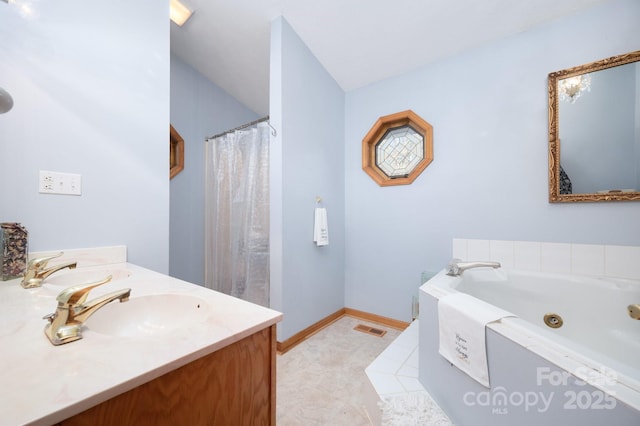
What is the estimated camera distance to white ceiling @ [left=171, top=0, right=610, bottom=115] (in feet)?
5.47

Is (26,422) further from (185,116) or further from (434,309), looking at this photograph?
(185,116)

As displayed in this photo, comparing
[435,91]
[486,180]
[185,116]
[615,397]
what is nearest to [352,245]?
[486,180]

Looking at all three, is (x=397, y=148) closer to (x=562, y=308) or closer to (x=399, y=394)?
(x=562, y=308)

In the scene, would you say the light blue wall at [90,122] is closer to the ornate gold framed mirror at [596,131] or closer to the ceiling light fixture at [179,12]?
the ceiling light fixture at [179,12]

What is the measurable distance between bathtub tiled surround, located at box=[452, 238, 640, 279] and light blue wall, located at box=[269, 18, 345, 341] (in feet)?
3.77

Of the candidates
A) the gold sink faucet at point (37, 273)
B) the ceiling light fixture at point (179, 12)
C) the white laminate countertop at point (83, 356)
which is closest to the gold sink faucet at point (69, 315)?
the white laminate countertop at point (83, 356)

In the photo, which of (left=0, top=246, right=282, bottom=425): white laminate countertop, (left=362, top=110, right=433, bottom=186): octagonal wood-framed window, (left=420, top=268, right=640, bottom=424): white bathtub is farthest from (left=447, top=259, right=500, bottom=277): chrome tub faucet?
(left=0, top=246, right=282, bottom=425): white laminate countertop

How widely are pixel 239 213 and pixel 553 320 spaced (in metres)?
2.36

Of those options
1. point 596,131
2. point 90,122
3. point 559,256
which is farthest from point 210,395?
point 596,131

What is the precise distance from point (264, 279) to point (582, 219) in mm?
2246

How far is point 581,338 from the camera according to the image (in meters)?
1.34

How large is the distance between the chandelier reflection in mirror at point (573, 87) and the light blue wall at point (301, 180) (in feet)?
5.38

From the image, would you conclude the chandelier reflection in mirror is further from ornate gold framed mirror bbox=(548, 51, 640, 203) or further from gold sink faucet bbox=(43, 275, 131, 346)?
gold sink faucet bbox=(43, 275, 131, 346)

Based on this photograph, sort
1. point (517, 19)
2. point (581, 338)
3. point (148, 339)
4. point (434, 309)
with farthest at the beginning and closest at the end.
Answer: point (517, 19) → point (581, 338) → point (434, 309) → point (148, 339)
